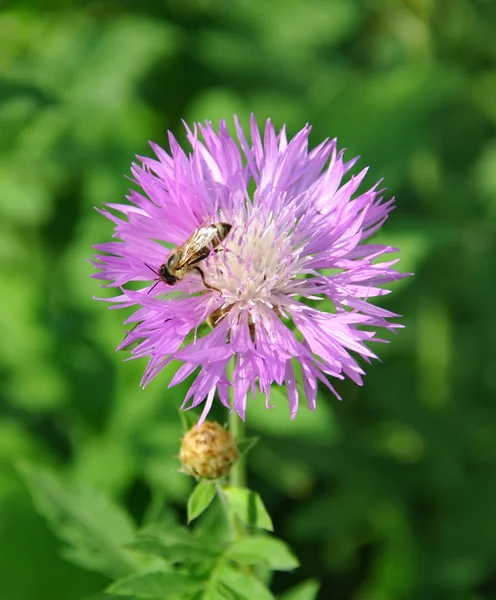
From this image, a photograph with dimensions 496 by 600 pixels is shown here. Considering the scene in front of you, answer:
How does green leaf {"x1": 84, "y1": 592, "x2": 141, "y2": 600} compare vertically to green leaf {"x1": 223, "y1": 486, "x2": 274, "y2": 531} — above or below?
below

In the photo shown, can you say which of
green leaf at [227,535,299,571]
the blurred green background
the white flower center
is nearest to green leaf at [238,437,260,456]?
green leaf at [227,535,299,571]

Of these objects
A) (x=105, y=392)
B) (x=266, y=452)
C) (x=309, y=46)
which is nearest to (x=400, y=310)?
(x=266, y=452)

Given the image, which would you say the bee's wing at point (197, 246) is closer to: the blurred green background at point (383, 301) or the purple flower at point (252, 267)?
the purple flower at point (252, 267)

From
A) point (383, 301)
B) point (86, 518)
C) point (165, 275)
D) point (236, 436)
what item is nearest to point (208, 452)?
point (236, 436)

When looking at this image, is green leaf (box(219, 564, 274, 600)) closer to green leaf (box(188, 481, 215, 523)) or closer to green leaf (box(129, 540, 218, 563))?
green leaf (box(129, 540, 218, 563))

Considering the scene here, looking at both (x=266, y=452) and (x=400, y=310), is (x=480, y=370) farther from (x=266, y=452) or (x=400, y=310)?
(x=266, y=452)
